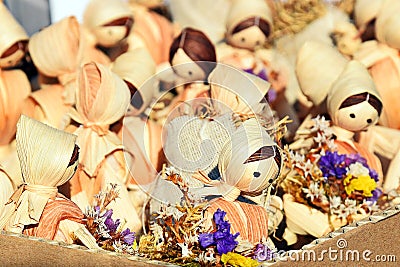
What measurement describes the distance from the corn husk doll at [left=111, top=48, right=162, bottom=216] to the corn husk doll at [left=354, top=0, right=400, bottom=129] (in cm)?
44

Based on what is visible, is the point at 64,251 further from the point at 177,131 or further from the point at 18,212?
the point at 177,131

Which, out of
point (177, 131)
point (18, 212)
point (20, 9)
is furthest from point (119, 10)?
point (18, 212)

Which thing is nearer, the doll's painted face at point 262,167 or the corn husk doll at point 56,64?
the doll's painted face at point 262,167

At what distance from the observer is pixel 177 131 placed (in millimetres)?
991

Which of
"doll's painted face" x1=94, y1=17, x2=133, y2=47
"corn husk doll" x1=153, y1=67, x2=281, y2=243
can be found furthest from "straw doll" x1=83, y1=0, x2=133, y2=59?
"corn husk doll" x1=153, y1=67, x2=281, y2=243

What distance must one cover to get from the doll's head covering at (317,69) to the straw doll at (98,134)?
0.35m

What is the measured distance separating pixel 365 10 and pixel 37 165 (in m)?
0.85

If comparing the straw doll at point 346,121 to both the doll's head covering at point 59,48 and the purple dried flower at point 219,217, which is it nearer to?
the purple dried flower at point 219,217

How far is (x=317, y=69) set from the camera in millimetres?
1222

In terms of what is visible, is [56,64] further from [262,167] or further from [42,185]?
[262,167]

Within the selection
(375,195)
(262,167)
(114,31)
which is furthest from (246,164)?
(114,31)

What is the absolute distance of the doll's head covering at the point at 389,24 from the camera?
1322 mm

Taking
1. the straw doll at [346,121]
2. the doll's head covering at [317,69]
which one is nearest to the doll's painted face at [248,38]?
the doll's head covering at [317,69]

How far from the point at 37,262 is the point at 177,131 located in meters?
Result: 0.30
